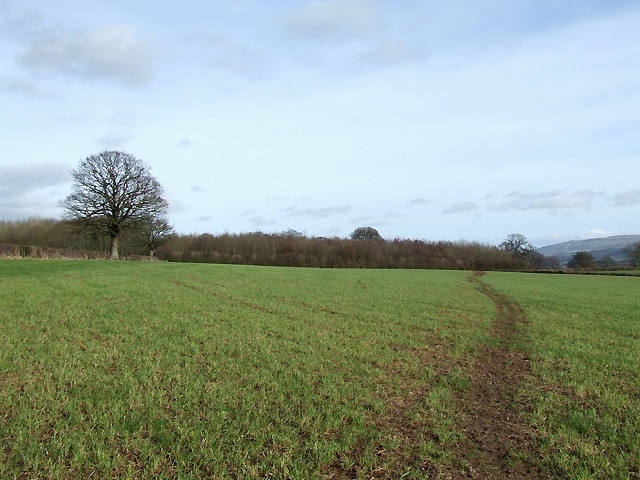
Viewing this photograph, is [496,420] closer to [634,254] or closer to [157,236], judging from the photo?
[157,236]

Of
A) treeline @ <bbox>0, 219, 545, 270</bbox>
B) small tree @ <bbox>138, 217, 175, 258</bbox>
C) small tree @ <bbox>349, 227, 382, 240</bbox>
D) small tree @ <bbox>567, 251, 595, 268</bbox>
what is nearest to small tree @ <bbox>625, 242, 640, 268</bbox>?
small tree @ <bbox>567, 251, 595, 268</bbox>

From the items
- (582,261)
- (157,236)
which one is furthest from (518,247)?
(157,236)

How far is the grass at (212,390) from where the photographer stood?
545 centimetres

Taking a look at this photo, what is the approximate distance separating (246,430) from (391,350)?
6.10 metres

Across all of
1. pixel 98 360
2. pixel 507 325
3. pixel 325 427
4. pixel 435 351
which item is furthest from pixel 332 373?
pixel 507 325

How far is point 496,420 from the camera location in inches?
278

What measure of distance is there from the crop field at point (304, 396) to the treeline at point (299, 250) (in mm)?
72299

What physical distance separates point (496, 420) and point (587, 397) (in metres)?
2.50

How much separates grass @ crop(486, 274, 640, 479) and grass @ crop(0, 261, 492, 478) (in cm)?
157

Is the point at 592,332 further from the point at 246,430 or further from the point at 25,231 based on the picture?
Result: the point at 25,231

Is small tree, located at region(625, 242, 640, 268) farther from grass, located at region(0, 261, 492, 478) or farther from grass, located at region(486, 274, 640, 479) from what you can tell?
grass, located at region(0, 261, 492, 478)

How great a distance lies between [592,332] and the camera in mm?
15195

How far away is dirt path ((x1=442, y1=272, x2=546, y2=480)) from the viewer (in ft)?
18.0

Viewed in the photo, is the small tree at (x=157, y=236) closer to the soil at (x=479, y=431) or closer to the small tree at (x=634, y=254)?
the soil at (x=479, y=431)
